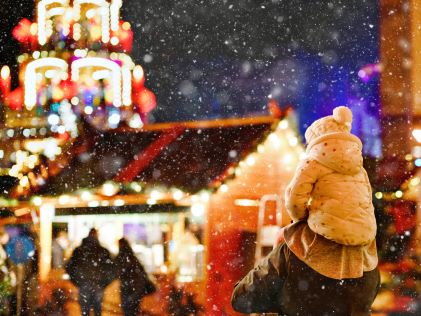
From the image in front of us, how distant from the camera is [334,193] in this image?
395cm

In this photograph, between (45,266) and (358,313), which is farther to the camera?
(45,266)

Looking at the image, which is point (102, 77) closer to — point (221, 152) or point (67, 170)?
point (67, 170)

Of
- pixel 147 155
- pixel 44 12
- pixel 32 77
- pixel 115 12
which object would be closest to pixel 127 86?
pixel 115 12

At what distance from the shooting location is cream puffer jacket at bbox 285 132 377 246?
3.88 m

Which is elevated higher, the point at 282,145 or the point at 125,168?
the point at 282,145

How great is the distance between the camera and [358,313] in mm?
3891

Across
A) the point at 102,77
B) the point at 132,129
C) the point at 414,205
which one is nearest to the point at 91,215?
the point at 132,129

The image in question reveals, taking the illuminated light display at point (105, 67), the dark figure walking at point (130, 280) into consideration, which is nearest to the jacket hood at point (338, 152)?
the dark figure walking at point (130, 280)

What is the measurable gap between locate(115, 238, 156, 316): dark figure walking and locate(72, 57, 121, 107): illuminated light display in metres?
5.92

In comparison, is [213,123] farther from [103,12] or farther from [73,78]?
[103,12]

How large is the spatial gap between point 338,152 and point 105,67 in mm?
10719

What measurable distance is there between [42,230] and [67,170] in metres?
1.24

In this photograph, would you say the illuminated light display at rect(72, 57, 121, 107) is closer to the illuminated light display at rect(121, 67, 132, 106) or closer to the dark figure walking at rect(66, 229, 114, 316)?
the illuminated light display at rect(121, 67, 132, 106)

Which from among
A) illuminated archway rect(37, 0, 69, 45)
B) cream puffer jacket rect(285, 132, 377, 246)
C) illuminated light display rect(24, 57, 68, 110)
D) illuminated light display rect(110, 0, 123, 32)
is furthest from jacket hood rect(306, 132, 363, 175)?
illuminated archway rect(37, 0, 69, 45)
